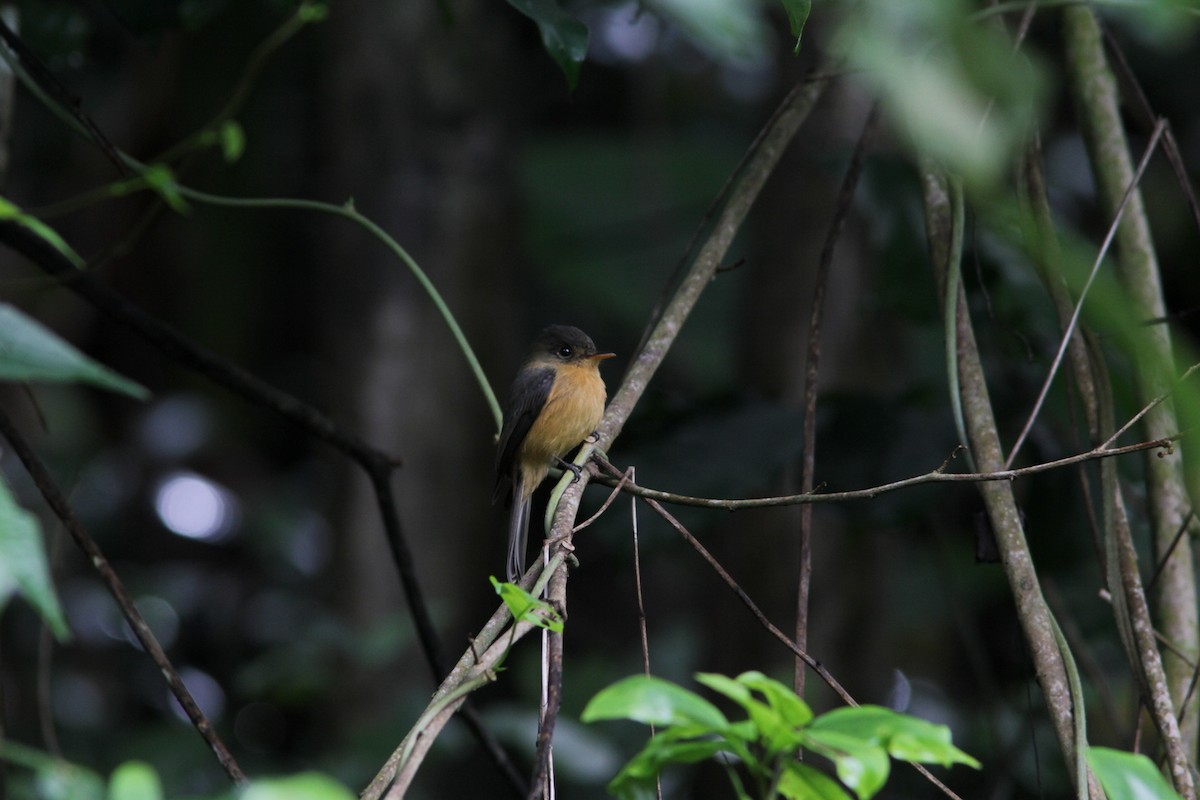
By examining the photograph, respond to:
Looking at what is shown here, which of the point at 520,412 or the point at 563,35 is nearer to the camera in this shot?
the point at 563,35

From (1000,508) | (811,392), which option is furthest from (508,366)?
(1000,508)

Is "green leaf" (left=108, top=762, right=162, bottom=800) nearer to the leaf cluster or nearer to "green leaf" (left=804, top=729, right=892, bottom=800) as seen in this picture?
the leaf cluster

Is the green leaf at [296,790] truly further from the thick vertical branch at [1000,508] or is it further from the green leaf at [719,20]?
the thick vertical branch at [1000,508]

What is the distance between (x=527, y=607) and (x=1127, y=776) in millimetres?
779

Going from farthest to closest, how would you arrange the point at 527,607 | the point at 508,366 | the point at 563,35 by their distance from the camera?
1. the point at 508,366
2. the point at 563,35
3. the point at 527,607

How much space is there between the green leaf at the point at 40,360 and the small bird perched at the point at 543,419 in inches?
123

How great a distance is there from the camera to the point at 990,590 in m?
7.64

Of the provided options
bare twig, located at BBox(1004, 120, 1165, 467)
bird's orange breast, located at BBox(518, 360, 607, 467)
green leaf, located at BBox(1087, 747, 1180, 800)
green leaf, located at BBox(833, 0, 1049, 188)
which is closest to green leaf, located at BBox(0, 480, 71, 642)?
green leaf, located at BBox(833, 0, 1049, 188)

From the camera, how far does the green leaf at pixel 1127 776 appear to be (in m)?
1.12

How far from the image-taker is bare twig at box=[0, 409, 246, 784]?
1945 mm

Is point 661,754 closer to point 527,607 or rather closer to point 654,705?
point 654,705

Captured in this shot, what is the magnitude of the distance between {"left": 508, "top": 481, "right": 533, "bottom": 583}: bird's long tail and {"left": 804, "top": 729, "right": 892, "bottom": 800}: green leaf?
2627mm

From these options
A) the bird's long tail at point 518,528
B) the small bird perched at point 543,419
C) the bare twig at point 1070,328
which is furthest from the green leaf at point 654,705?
the small bird perched at point 543,419

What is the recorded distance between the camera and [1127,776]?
Result: 1136 mm
